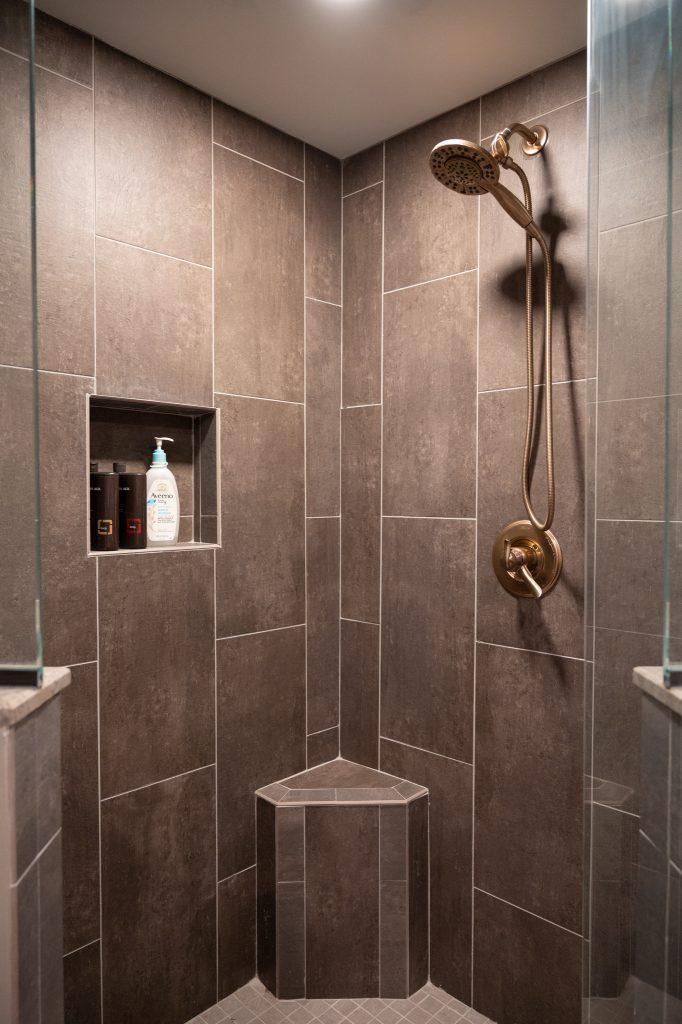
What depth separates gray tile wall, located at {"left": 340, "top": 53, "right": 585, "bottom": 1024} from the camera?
1509 millimetres

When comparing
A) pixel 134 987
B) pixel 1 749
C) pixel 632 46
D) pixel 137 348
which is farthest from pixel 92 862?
pixel 632 46

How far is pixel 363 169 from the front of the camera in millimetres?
1952

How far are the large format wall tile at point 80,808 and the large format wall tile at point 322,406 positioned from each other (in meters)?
0.79

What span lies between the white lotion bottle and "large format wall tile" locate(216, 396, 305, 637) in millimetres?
134

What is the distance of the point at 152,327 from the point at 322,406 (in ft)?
1.89

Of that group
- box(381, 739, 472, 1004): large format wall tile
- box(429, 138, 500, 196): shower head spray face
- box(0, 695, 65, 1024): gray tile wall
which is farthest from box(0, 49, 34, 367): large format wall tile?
box(381, 739, 472, 1004): large format wall tile

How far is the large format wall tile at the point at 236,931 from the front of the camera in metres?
1.72

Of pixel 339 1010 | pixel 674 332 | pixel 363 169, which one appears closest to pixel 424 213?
pixel 363 169

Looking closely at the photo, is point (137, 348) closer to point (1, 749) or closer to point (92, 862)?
point (1, 749)

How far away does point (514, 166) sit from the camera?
4.68 feet

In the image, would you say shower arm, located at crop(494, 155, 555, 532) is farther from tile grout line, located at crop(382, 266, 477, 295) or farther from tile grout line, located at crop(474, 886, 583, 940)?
tile grout line, located at crop(474, 886, 583, 940)

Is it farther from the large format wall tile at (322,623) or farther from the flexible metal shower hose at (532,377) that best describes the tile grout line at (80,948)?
the flexible metal shower hose at (532,377)

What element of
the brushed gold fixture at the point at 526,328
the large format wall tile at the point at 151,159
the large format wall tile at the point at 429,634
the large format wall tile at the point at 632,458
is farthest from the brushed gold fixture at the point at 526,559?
the large format wall tile at the point at 151,159

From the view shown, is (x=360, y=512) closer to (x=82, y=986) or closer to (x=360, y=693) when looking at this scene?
(x=360, y=693)
